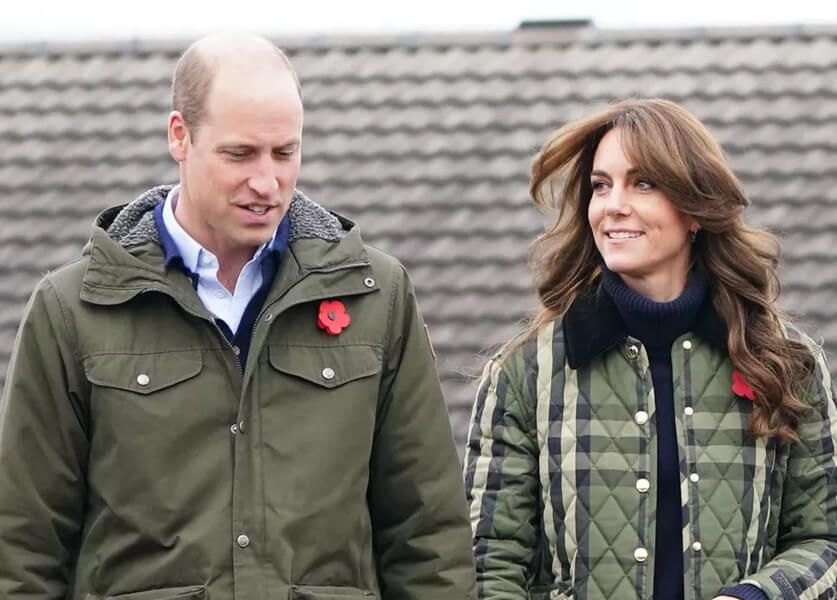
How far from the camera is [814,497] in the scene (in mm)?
4035

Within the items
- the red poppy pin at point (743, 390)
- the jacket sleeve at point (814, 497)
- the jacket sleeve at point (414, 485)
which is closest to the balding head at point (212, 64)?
the jacket sleeve at point (414, 485)

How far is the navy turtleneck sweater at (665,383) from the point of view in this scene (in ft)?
12.9

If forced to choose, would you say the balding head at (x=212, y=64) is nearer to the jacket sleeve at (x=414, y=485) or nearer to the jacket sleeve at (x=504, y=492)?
the jacket sleeve at (x=414, y=485)

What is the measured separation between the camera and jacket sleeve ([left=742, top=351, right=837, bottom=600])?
399 cm

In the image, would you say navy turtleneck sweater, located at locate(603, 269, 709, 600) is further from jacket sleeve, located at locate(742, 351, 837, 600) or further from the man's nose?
the man's nose

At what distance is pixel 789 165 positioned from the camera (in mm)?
9305

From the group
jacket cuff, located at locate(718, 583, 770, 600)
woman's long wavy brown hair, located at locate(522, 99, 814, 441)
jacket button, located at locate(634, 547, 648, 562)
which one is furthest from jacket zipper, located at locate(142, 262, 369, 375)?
jacket cuff, located at locate(718, 583, 770, 600)

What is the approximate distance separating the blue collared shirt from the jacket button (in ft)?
3.04

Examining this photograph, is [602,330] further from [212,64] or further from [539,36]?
[539,36]

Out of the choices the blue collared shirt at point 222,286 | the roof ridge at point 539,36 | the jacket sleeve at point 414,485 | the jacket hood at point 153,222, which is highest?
the roof ridge at point 539,36

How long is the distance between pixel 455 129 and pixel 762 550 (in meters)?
5.77

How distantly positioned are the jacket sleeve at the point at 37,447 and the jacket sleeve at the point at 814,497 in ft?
4.88

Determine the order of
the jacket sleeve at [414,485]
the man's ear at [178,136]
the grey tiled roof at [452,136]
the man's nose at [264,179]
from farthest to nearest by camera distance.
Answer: the grey tiled roof at [452,136] < the jacket sleeve at [414,485] < the man's ear at [178,136] < the man's nose at [264,179]

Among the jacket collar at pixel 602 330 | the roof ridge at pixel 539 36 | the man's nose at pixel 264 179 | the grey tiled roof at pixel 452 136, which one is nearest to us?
the man's nose at pixel 264 179
